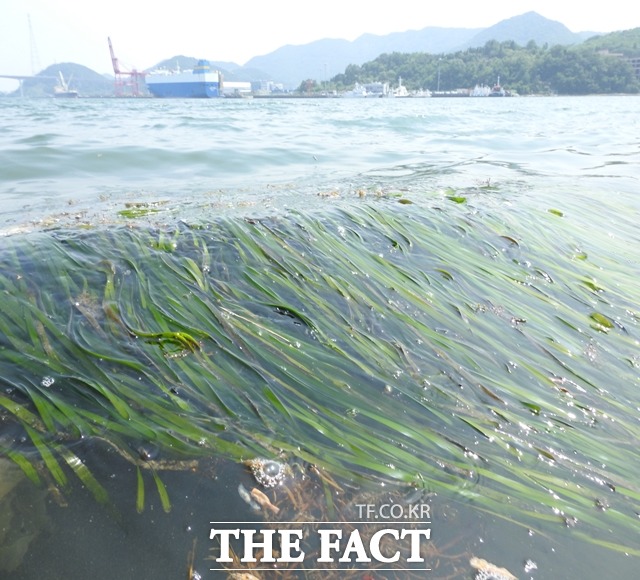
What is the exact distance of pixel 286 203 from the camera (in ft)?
16.0

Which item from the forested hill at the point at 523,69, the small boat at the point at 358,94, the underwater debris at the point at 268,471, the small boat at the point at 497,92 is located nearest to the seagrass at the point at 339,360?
the underwater debris at the point at 268,471

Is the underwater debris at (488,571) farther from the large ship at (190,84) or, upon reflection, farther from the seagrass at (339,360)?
the large ship at (190,84)

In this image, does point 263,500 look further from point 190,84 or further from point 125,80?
point 125,80

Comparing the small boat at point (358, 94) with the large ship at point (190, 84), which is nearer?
the large ship at point (190, 84)

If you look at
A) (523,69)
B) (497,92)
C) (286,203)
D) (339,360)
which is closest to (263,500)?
(339,360)

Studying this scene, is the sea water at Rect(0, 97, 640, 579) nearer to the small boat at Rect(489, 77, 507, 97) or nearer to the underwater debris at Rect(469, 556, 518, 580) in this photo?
the underwater debris at Rect(469, 556, 518, 580)

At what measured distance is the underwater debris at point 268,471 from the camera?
61.8 inches

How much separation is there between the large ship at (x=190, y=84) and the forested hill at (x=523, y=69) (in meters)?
29.8

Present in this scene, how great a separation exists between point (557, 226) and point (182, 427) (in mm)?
4209

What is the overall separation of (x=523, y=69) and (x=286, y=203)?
88501mm

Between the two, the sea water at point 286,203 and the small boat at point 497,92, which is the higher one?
the small boat at point 497,92

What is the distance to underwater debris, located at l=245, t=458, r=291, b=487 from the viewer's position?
5.15 feet

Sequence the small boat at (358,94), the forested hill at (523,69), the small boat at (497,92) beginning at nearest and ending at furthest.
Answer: the forested hill at (523,69)
the small boat at (497,92)
the small boat at (358,94)

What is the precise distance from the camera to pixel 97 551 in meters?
1.33
